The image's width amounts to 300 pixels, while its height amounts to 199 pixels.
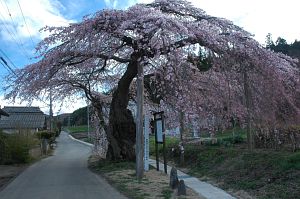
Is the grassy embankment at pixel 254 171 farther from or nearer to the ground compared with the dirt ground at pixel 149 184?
farther from the ground


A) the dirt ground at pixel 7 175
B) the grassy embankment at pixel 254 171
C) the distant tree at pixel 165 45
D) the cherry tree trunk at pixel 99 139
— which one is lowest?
the dirt ground at pixel 7 175

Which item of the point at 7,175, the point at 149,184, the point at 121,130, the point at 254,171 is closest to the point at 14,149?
the point at 7,175

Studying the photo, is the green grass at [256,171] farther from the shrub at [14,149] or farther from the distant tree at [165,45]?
the shrub at [14,149]

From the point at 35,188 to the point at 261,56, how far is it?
860 cm

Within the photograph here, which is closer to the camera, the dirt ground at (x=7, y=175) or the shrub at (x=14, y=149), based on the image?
the dirt ground at (x=7, y=175)

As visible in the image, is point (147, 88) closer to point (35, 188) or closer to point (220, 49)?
point (220, 49)

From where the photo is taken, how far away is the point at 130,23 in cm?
1489

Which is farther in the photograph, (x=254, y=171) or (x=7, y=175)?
(x=7, y=175)

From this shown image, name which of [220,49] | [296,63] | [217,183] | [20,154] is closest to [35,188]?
[217,183]

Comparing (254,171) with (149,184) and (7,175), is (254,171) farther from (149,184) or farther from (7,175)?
(7,175)

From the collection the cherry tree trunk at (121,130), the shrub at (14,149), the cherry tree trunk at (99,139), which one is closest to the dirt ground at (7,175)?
the shrub at (14,149)

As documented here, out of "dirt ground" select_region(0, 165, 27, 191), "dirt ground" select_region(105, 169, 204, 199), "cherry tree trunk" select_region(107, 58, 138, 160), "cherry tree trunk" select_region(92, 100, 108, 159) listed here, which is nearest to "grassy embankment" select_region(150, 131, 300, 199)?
"dirt ground" select_region(105, 169, 204, 199)

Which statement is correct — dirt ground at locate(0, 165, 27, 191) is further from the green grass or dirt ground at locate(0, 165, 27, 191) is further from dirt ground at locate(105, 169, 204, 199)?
the green grass

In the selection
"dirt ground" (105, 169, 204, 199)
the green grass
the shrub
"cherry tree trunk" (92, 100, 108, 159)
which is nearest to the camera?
the green grass
